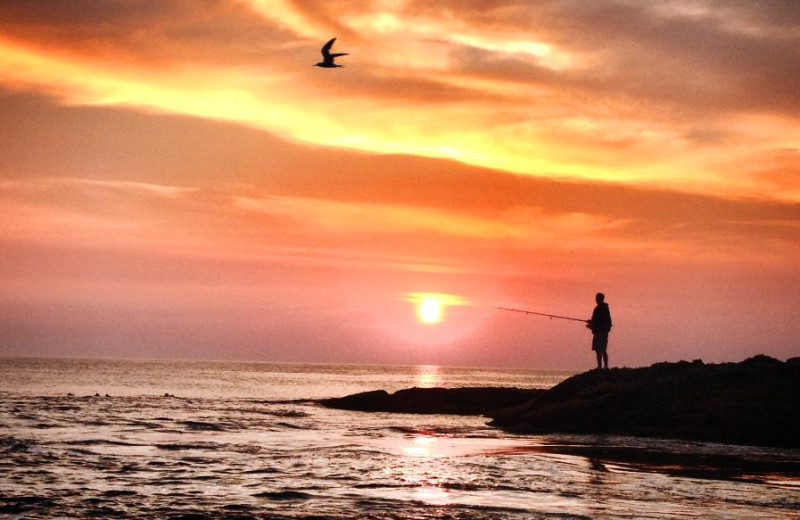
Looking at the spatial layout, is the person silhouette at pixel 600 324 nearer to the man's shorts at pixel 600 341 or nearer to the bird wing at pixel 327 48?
the man's shorts at pixel 600 341

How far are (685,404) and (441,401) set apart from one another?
1798cm

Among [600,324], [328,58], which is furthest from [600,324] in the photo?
[328,58]

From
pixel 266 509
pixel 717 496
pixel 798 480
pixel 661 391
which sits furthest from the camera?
pixel 661 391

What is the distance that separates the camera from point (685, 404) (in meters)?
27.0

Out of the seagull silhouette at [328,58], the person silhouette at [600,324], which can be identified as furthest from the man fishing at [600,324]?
the seagull silhouette at [328,58]

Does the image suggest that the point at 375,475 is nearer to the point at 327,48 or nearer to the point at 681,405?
the point at 681,405

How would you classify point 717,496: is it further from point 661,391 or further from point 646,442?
point 661,391

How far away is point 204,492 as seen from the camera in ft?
52.5

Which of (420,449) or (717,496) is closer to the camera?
(717,496)

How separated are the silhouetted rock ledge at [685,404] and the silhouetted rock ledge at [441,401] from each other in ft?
37.9

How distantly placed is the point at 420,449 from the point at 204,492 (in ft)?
26.7

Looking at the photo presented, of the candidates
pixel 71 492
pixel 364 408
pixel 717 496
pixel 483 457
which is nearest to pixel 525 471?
pixel 483 457

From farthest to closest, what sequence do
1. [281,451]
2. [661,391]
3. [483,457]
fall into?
[661,391] < [281,451] < [483,457]

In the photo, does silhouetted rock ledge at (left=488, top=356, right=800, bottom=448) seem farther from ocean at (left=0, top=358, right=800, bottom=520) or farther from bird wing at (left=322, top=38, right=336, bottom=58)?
bird wing at (left=322, top=38, right=336, bottom=58)
